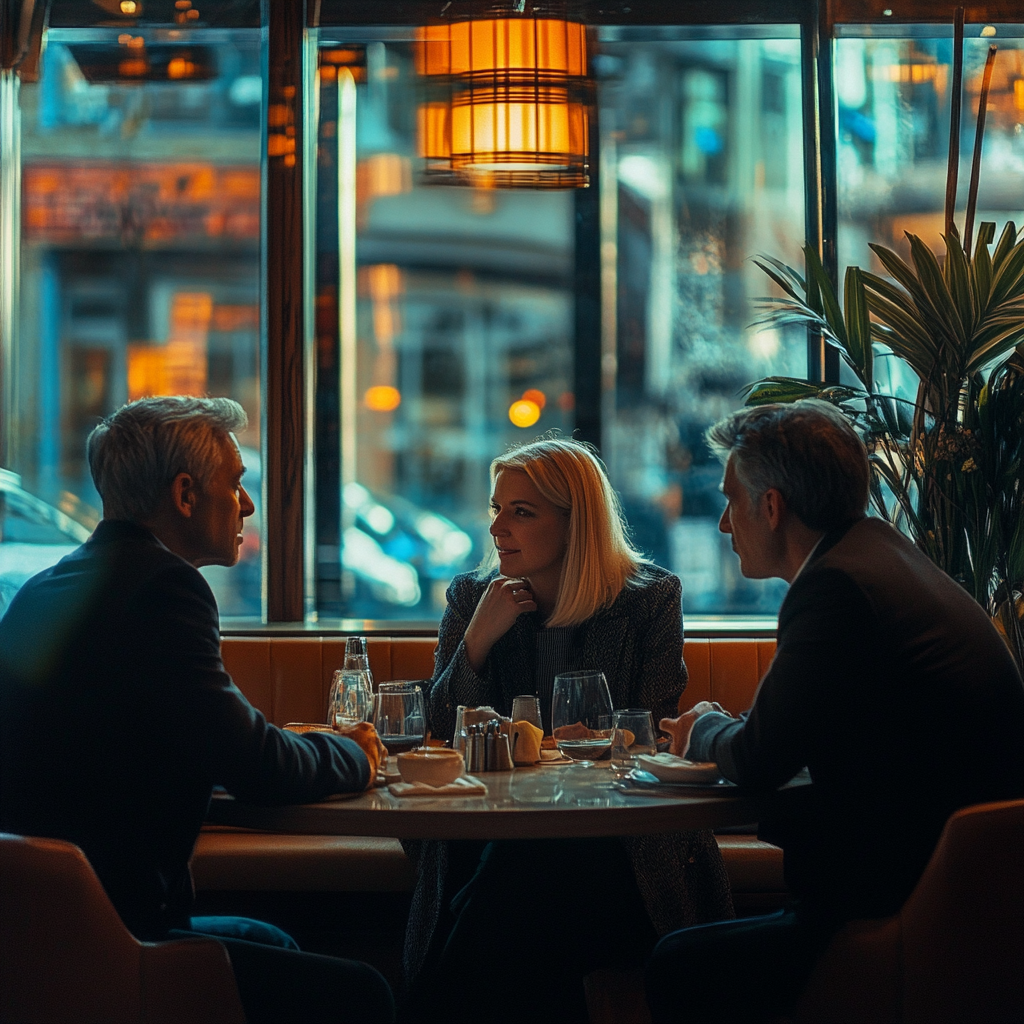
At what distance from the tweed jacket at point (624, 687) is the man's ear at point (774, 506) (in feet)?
2.35

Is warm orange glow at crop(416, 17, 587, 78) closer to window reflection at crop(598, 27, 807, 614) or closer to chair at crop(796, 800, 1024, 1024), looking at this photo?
window reflection at crop(598, 27, 807, 614)

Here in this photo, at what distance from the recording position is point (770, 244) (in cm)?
434

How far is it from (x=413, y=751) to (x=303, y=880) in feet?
4.33

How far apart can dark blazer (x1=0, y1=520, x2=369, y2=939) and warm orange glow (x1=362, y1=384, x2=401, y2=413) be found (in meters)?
2.68

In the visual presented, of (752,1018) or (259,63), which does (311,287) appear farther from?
(752,1018)

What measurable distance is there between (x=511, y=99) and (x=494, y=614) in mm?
1278

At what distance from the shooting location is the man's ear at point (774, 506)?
1.94m

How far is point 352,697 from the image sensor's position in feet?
7.89

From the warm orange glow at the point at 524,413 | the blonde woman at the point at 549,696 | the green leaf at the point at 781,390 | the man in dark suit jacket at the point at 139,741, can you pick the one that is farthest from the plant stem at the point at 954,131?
the man in dark suit jacket at the point at 139,741

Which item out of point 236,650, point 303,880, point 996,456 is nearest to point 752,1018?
point 303,880

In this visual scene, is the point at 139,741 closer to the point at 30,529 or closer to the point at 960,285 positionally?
the point at 960,285

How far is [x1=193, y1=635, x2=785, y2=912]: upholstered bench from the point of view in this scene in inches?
122

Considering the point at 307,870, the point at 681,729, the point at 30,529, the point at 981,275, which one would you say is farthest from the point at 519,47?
the point at 30,529

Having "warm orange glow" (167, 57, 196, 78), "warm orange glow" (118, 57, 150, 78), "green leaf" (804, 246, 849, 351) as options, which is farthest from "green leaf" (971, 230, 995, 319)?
"warm orange glow" (118, 57, 150, 78)
